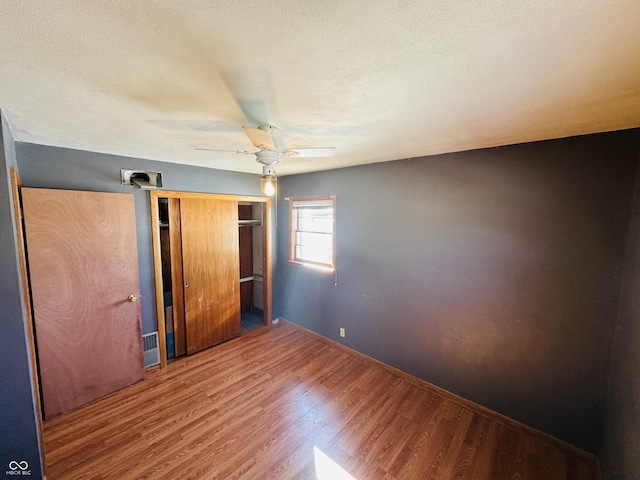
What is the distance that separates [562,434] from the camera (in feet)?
6.50

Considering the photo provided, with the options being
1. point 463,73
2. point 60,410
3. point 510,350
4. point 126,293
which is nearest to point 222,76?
point 463,73

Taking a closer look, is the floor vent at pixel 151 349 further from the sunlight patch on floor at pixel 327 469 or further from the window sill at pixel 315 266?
the sunlight patch on floor at pixel 327 469

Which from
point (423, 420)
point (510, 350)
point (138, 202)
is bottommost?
point (423, 420)

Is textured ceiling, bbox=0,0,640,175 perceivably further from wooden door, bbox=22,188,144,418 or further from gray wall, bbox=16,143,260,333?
wooden door, bbox=22,188,144,418

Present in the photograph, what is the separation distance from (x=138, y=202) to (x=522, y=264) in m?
3.68

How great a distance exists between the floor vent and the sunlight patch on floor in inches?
82.4

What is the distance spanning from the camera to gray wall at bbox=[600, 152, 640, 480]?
137 cm

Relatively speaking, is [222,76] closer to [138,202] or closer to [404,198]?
[404,198]

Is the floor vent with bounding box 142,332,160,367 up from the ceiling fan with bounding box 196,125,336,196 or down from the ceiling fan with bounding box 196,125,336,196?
down

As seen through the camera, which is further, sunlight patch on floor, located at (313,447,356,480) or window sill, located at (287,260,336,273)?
window sill, located at (287,260,336,273)
